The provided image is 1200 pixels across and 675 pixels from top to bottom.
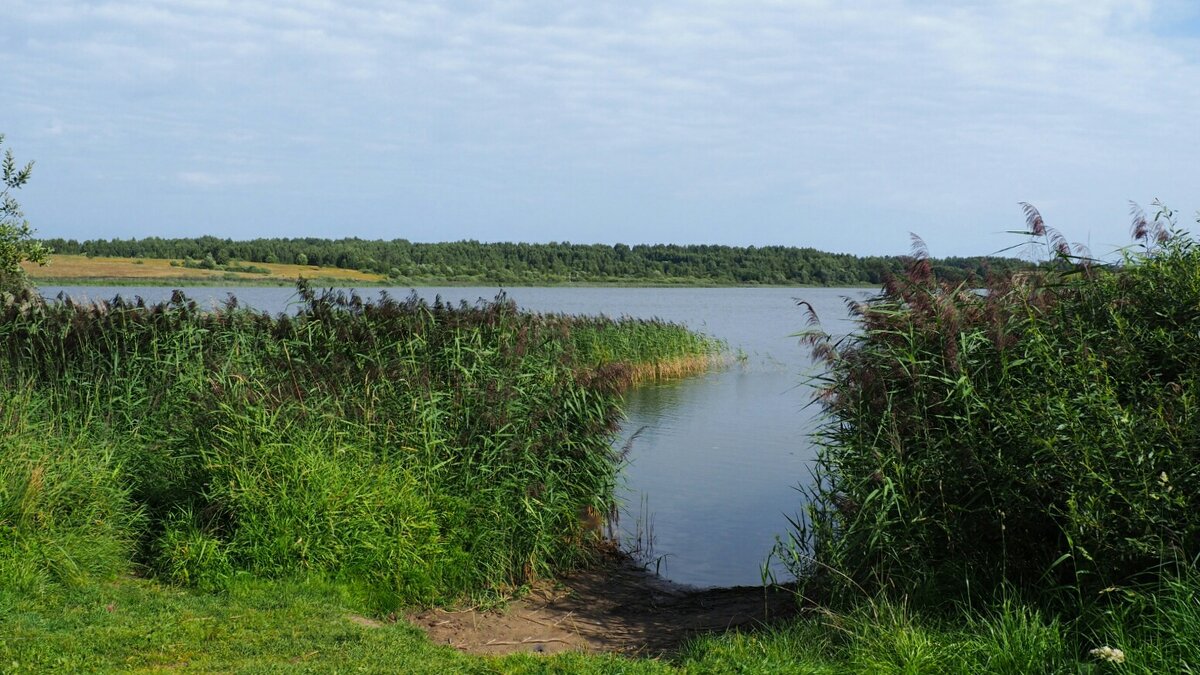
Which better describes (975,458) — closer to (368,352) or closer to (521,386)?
(521,386)

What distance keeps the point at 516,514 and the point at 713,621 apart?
5.88ft

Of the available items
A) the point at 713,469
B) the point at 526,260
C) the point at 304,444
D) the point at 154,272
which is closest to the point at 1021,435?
the point at 304,444

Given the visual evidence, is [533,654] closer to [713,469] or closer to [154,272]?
[713,469]

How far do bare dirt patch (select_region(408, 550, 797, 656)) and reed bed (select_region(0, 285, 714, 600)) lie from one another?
311 mm

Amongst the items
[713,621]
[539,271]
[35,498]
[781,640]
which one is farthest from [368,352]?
[539,271]

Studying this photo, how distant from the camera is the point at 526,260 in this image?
308 ft

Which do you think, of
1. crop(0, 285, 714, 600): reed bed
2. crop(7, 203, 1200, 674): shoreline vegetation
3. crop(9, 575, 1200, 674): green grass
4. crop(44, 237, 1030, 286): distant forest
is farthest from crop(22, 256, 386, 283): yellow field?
crop(9, 575, 1200, 674): green grass

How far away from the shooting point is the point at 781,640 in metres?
5.59

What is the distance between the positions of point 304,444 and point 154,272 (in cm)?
5660

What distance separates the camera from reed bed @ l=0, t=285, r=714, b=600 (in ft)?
22.2

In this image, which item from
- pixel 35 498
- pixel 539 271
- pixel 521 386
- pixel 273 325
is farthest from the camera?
pixel 539 271

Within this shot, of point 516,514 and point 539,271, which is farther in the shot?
point 539,271

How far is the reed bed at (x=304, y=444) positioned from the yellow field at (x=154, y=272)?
42.5m

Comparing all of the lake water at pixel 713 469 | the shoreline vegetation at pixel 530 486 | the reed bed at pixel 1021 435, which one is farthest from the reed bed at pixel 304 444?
the reed bed at pixel 1021 435
